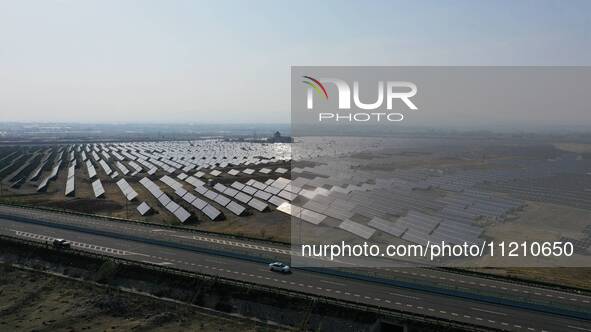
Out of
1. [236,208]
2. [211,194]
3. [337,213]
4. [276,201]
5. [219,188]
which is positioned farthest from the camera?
[219,188]

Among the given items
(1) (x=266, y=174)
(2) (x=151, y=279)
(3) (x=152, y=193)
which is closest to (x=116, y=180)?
(3) (x=152, y=193)

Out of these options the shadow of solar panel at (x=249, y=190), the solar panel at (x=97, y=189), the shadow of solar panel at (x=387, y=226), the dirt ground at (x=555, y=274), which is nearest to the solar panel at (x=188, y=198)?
the shadow of solar panel at (x=249, y=190)

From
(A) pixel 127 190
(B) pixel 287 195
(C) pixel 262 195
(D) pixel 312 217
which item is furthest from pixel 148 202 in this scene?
(D) pixel 312 217

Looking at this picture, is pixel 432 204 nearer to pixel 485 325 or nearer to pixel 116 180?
pixel 485 325

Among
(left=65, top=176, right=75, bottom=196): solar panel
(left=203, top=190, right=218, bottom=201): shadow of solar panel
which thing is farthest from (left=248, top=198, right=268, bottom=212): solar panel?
(left=65, top=176, right=75, bottom=196): solar panel

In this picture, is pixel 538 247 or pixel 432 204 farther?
pixel 432 204

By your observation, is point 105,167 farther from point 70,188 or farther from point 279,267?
point 279,267

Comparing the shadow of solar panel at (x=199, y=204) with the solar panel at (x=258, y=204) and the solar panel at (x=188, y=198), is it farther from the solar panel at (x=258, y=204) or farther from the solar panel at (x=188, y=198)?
the solar panel at (x=258, y=204)
